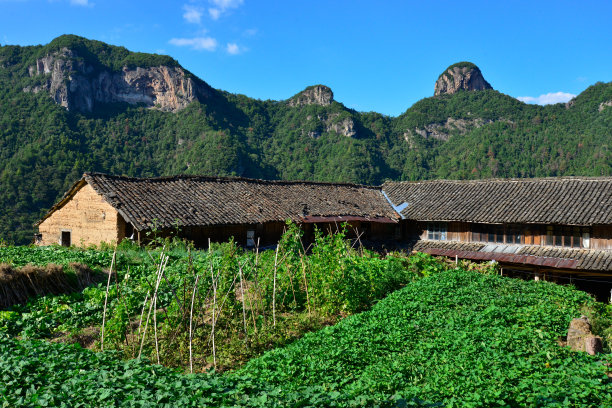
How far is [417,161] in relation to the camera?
68625 mm

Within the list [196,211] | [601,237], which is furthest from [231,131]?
[601,237]

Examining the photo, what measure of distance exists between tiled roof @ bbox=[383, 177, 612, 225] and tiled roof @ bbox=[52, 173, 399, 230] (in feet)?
7.13

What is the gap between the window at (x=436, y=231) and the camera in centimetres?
2194

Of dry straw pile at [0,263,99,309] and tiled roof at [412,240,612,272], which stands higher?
dry straw pile at [0,263,99,309]

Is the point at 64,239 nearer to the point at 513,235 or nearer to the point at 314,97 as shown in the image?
the point at 513,235

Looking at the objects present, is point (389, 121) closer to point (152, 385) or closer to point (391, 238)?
point (391, 238)

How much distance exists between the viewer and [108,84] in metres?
75.2

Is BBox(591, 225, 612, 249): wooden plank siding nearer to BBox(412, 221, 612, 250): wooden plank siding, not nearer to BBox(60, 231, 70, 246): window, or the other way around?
BBox(412, 221, 612, 250): wooden plank siding

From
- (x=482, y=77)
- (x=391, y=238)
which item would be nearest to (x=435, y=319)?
(x=391, y=238)

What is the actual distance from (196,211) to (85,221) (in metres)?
4.80

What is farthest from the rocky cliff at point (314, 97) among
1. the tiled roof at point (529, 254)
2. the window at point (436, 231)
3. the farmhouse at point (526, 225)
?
the tiled roof at point (529, 254)

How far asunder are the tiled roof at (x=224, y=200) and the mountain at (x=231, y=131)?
23443mm

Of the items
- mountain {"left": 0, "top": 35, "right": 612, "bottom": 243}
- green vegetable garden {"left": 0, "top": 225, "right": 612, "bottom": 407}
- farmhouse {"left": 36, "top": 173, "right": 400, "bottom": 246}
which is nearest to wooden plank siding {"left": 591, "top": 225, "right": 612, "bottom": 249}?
green vegetable garden {"left": 0, "top": 225, "right": 612, "bottom": 407}

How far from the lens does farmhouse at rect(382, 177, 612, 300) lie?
55.8ft
